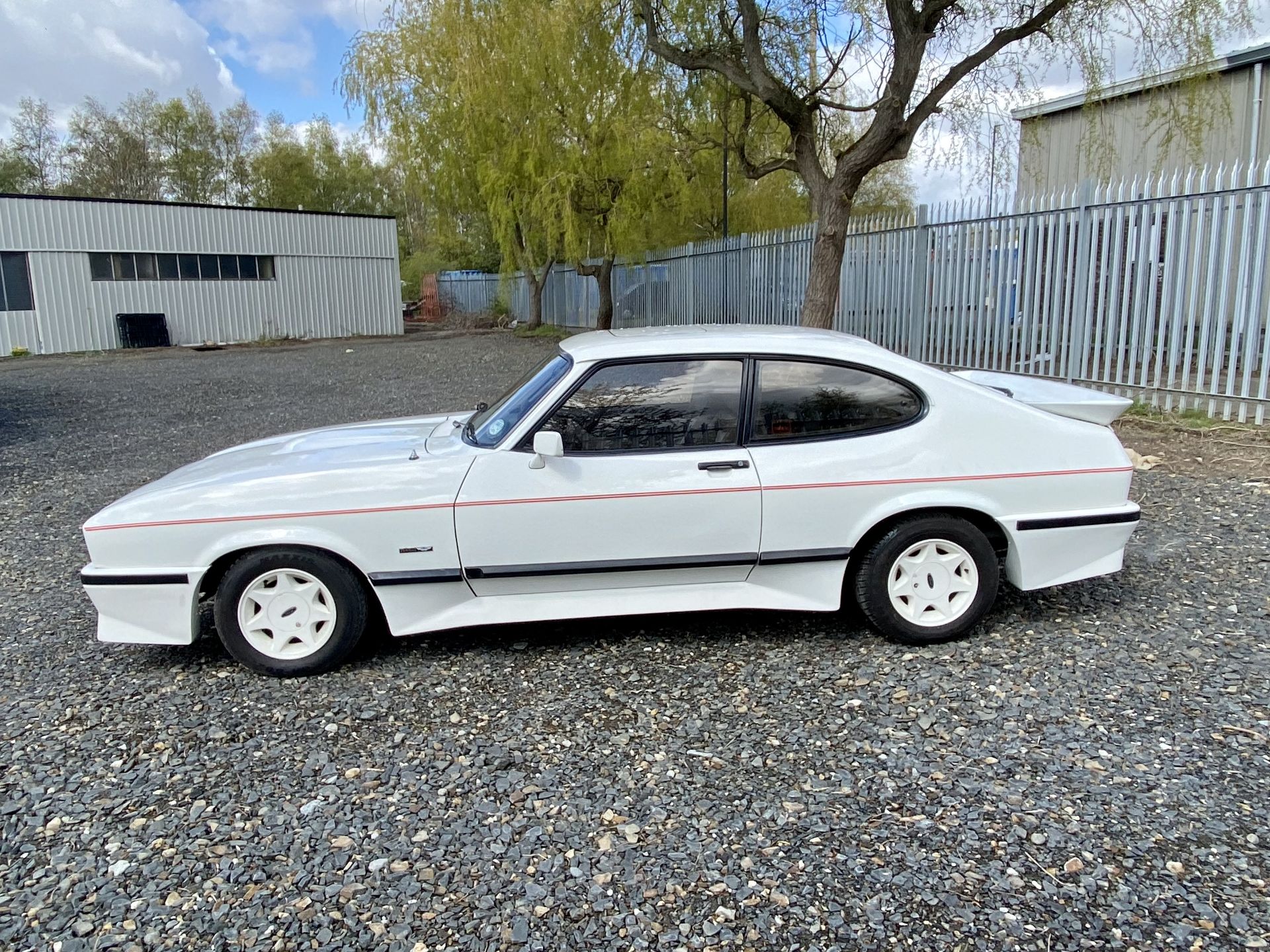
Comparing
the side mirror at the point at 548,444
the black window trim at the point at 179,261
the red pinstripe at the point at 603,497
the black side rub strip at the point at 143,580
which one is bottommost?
the black side rub strip at the point at 143,580

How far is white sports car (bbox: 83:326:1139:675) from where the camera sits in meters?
→ 3.71

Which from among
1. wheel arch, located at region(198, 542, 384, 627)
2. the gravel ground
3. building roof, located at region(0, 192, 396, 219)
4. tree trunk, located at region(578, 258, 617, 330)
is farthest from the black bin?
wheel arch, located at region(198, 542, 384, 627)

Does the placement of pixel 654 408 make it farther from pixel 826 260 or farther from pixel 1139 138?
pixel 1139 138

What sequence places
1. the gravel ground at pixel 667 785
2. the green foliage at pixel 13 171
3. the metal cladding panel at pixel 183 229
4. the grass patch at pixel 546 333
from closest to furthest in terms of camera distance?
the gravel ground at pixel 667 785
the metal cladding panel at pixel 183 229
the grass patch at pixel 546 333
the green foliage at pixel 13 171

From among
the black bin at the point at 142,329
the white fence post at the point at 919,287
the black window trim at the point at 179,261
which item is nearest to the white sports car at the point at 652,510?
the white fence post at the point at 919,287

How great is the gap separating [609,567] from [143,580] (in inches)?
77.4

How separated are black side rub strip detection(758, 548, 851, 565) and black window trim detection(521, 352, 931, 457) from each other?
0.48 m

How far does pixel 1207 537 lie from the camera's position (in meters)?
5.43

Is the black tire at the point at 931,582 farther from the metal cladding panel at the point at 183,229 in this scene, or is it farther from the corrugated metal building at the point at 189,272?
the metal cladding panel at the point at 183,229

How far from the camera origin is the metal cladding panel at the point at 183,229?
23.3 meters

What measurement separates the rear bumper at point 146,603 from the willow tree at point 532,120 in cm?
1173

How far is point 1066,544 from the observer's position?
4.03 meters

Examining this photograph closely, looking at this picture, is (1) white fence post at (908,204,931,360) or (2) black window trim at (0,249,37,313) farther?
(2) black window trim at (0,249,37,313)

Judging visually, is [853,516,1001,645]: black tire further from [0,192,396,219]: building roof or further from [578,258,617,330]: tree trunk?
[0,192,396,219]: building roof
